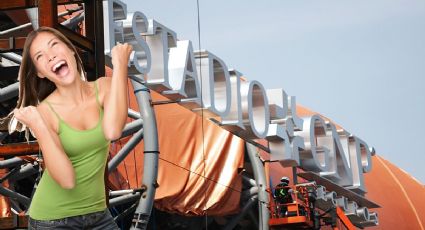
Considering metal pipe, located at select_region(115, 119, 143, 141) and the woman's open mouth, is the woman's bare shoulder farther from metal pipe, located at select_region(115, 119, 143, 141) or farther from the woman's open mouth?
metal pipe, located at select_region(115, 119, 143, 141)

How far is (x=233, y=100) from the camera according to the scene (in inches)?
1241

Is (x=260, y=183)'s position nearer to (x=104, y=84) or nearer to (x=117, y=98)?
(x=104, y=84)

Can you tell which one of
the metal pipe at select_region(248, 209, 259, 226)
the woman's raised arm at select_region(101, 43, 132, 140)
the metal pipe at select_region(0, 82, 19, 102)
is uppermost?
the woman's raised arm at select_region(101, 43, 132, 140)

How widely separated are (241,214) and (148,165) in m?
11.1

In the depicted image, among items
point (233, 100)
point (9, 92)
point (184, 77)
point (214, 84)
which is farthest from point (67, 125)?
point (233, 100)

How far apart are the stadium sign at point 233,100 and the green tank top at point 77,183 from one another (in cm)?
1561

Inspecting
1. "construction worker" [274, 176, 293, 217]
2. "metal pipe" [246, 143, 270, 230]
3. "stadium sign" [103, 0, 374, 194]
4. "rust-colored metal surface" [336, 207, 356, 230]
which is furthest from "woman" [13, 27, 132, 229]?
"rust-colored metal surface" [336, 207, 356, 230]

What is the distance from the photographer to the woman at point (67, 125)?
4.81 metres

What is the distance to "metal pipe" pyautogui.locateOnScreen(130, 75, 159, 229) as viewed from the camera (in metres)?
22.9

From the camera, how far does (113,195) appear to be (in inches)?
1005

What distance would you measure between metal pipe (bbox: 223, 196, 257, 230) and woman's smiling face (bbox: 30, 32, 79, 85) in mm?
28941

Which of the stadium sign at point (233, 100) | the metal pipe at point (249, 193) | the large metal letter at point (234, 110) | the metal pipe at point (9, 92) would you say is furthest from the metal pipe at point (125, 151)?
A: the metal pipe at point (249, 193)

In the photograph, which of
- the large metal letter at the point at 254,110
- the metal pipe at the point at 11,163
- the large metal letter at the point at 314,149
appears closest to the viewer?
the metal pipe at the point at 11,163

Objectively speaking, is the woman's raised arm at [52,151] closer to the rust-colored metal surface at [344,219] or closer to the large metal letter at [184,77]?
the large metal letter at [184,77]
